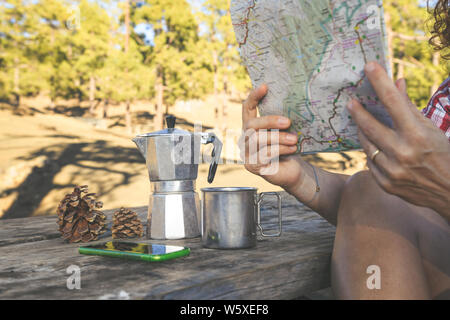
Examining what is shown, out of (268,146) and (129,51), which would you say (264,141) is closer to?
(268,146)

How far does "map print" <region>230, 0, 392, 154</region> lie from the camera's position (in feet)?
2.64

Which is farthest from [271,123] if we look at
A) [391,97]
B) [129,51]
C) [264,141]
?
[129,51]

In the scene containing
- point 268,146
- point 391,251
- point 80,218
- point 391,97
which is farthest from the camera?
point 80,218

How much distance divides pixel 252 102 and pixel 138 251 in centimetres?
45

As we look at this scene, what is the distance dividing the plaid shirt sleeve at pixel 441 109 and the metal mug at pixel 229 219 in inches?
20.3

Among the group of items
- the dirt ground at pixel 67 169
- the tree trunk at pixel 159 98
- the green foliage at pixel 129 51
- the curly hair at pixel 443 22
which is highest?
the green foliage at pixel 129 51

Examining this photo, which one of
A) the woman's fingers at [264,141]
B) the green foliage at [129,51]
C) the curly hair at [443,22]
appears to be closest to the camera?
the woman's fingers at [264,141]

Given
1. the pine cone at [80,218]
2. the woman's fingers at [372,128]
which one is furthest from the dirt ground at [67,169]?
the woman's fingers at [372,128]

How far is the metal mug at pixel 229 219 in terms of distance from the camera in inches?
41.9

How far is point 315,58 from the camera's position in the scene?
0.91 m

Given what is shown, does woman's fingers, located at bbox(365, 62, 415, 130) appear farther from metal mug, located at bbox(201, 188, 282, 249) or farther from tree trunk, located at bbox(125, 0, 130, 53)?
tree trunk, located at bbox(125, 0, 130, 53)

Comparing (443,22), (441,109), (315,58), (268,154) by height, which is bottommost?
(268,154)

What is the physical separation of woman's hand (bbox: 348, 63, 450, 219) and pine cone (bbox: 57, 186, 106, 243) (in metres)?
0.79

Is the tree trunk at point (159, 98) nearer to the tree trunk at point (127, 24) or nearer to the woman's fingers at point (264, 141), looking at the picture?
the tree trunk at point (127, 24)
